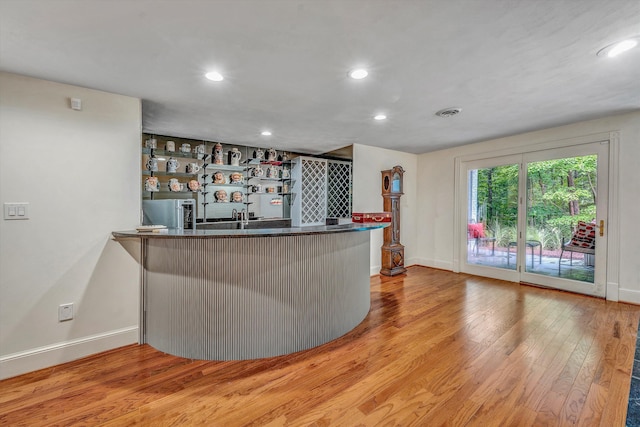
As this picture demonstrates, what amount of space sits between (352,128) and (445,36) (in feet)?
6.66

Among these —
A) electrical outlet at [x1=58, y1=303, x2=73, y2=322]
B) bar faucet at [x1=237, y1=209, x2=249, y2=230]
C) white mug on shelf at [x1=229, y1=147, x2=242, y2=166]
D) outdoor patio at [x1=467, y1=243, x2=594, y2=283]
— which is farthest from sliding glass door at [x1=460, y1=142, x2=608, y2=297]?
electrical outlet at [x1=58, y1=303, x2=73, y2=322]

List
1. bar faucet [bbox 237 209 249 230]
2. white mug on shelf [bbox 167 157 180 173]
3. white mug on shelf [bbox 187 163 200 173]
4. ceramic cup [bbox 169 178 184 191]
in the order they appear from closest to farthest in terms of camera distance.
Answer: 1. white mug on shelf [bbox 167 157 180 173]
2. ceramic cup [bbox 169 178 184 191]
3. white mug on shelf [bbox 187 163 200 173]
4. bar faucet [bbox 237 209 249 230]

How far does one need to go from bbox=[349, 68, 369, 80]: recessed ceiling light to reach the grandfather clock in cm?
267

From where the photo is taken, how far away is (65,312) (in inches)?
88.1

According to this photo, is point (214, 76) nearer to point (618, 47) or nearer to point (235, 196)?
point (235, 196)

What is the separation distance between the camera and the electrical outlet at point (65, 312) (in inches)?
87.5

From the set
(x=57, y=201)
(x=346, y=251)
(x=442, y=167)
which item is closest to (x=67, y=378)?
(x=57, y=201)

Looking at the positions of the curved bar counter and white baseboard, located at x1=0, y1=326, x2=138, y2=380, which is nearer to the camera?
white baseboard, located at x1=0, y1=326, x2=138, y2=380

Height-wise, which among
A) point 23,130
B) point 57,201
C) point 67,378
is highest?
point 23,130

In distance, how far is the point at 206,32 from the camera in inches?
64.7

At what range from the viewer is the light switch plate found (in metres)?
2.05

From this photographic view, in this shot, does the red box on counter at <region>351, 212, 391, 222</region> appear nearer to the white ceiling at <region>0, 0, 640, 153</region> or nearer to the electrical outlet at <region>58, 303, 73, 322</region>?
the white ceiling at <region>0, 0, 640, 153</region>

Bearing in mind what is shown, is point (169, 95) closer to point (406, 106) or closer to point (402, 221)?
point (406, 106)

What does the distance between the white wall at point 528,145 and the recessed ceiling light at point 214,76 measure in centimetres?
418
